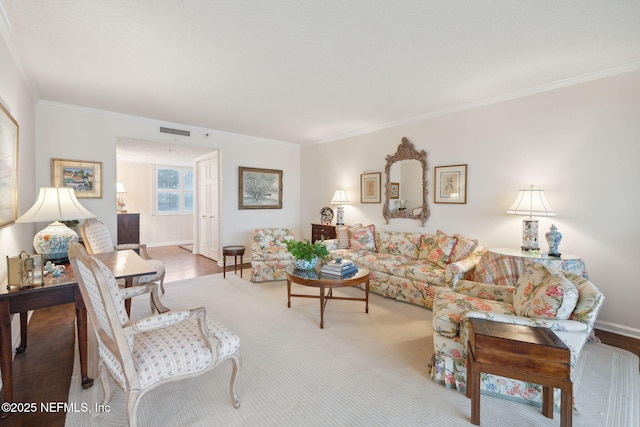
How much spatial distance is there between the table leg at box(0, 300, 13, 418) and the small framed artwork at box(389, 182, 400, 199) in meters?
4.56

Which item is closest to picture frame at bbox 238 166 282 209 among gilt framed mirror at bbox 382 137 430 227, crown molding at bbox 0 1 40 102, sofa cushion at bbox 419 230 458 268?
gilt framed mirror at bbox 382 137 430 227

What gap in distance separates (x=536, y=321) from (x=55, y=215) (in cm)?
359

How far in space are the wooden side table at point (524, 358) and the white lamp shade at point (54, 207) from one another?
120 inches

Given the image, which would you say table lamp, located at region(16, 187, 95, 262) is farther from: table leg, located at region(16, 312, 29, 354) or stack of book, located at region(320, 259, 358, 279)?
stack of book, located at region(320, 259, 358, 279)

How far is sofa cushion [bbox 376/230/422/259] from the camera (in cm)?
433

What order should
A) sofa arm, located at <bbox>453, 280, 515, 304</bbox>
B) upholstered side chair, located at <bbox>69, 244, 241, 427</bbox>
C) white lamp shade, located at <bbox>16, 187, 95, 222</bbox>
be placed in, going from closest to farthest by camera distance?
upholstered side chair, located at <bbox>69, 244, 241, 427</bbox>
white lamp shade, located at <bbox>16, 187, 95, 222</bbox>
sofa arm, located at <bbox>453, 280, 515, 304</bbox>

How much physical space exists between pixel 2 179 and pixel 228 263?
3923 millimetres

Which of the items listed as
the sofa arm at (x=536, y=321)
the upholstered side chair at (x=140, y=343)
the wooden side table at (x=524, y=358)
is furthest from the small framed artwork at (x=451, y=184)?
the upholstered side chair at (x=140, y=343)

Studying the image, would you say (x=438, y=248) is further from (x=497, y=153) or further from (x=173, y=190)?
(x=173, y=190)

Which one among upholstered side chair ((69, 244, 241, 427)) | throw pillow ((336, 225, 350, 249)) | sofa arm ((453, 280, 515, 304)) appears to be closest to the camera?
upholstered side chair ((69, 244, 241, 427))

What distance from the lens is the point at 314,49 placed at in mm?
2547

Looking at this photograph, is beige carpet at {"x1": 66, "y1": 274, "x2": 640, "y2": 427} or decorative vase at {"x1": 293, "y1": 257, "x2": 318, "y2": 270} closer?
beige carpet at {"x1": 66, "y1": 274, "x2": 640, "y2": 427}

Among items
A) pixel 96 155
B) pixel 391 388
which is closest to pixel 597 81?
pixel 391 388

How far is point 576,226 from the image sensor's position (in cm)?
316
